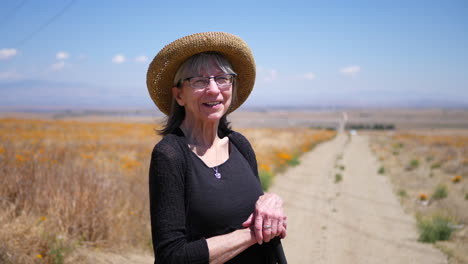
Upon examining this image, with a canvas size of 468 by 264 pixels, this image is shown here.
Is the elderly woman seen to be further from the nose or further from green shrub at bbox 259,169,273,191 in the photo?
green shrub at bbox 259,169,273,191

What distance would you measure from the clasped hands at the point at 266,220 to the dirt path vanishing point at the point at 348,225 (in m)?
4.20

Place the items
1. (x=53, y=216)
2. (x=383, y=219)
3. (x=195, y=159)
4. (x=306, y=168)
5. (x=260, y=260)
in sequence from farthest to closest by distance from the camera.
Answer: (x=306, y=168)
(x=383, y=219)
(x=53, y=216)
(x=260, y=260)
(x=195, y=159)

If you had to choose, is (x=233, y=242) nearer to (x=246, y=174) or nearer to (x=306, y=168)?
(x=246, y=174)

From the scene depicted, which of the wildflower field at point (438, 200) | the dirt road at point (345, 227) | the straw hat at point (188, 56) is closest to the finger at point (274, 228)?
the straw hat at point (188, 56)

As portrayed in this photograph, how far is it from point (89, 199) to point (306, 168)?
1271cm

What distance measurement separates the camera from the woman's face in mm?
2016

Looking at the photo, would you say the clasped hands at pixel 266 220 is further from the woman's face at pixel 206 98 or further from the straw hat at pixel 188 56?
the straw hat at pixel 188 56

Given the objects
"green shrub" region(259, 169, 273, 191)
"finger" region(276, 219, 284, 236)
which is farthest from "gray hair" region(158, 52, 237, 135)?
"green shrub" region(259, 169, 273, 191)

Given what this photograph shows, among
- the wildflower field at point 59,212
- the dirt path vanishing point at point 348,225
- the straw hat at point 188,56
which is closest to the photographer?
the straw hat at point 188,56

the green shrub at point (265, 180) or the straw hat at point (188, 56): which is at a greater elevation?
the straw hat at point (188, 56)

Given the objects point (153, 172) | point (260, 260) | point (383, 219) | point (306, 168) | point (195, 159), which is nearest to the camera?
point (153, 172)

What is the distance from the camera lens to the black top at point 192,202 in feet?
5.65

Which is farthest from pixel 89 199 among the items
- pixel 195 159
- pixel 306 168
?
pixel 306 168

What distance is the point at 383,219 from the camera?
27.5ft
